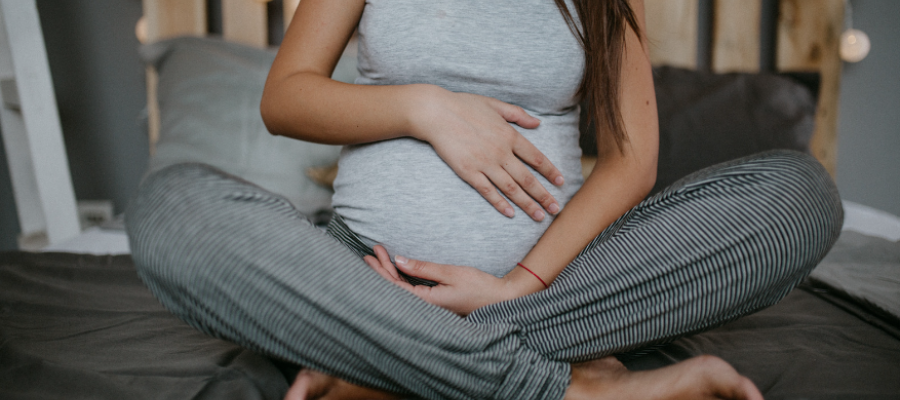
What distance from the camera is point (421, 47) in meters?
0.63

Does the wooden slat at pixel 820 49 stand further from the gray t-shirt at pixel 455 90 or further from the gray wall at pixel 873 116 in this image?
the gray t-shirt at pixel 455 90

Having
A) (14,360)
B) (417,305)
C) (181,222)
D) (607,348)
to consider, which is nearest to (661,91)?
(607,348)

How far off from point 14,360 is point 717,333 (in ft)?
2.85

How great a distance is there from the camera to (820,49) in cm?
146

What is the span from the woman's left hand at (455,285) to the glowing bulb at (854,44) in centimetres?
163

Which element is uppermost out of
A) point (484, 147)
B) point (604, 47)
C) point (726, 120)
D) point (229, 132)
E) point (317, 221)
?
point (604, 47)

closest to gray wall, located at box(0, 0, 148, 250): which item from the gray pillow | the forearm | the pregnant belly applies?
the gray pillow

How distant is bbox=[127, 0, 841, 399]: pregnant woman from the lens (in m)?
0.43

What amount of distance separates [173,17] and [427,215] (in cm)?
138

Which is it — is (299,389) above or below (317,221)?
above

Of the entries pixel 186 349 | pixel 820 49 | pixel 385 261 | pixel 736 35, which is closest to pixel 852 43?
pixel 820 49

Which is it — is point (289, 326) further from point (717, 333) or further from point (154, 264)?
point (717, 333)

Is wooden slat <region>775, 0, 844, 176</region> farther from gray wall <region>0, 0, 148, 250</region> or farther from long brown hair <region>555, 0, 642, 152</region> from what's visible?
gray wall <region>0, 0, 148, 250</region>

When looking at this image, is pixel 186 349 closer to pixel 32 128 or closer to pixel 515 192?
pixel 515 192
